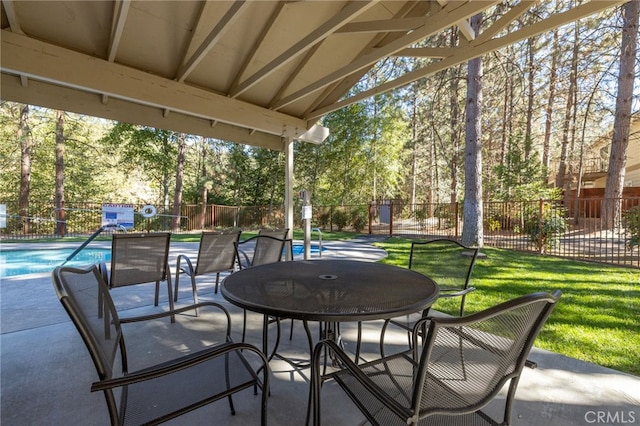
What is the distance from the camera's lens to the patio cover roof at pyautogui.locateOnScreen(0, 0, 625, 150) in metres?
2.90

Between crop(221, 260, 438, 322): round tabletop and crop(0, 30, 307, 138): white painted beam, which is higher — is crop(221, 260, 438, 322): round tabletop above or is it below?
below

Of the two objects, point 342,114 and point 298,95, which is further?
point 342,114

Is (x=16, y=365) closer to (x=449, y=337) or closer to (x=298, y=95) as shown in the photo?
(x=449, y=337)

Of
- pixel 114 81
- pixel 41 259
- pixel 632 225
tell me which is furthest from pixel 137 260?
pixel 632 225

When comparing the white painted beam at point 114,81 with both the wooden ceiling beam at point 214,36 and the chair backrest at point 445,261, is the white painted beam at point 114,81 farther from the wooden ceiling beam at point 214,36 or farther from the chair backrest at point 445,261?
the chair backrest at point 445,261

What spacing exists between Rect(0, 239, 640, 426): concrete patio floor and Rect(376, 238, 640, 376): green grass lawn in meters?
0.37

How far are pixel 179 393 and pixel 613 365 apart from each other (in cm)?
296

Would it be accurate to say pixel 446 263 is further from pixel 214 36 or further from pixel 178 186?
pixel 178 186

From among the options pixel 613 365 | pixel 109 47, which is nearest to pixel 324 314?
pixel 613 365

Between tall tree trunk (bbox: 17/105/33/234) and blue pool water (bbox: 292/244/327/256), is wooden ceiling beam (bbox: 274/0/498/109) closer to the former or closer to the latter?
blue pool water (bbox: 292/244/327/256)

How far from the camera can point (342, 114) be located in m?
15.0

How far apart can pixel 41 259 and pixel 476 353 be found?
9.47m

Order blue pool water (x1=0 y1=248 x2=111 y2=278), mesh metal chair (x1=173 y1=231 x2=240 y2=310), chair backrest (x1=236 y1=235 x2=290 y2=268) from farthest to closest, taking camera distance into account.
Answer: blue pool water (x1=0 y1=248 x2=111 y2=278)
mesh metal chair (x1=173 y1=231 x2=240 y2=310)
chair backrest (x1=236 y1=235 x2=290 y2=268)

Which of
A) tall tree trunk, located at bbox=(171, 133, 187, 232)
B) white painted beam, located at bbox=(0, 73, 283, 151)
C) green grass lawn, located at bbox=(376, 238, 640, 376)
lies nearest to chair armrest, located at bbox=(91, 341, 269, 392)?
green grass lawn, located at bbox=(376, 238, 640, 376)
